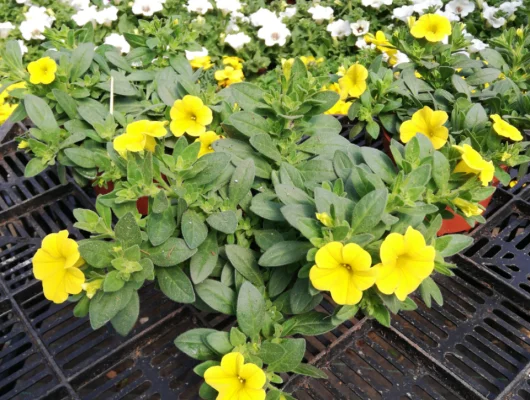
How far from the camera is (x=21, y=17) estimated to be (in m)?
3.05

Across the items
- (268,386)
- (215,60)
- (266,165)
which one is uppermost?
(266,165)

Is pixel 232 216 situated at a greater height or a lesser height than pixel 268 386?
greater

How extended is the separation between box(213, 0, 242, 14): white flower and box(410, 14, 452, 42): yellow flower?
153cm

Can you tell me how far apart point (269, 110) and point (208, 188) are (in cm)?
32

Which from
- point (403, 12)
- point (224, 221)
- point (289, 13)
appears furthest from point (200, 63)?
point (224, 221)

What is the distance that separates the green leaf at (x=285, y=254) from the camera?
108 centimetres

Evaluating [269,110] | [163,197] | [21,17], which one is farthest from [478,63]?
[21,17]

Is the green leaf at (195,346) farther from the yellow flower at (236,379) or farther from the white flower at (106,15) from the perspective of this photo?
the white flower at (106,15)

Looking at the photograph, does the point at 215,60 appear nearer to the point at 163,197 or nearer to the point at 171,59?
the point at 171,59

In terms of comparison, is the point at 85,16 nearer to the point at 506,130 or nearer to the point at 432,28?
the point at 432,28

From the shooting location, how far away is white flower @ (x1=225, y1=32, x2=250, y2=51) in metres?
2.72

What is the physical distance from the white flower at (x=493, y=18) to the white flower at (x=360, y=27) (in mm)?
621

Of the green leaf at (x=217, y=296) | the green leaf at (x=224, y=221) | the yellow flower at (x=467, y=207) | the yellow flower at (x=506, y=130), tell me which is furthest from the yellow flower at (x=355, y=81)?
the green leaf at (x=217, y=296)

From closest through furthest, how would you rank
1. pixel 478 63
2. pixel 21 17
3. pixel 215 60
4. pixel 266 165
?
pixel 266 165, pixel 478 63, pixel 215 60, pixel 21 17
